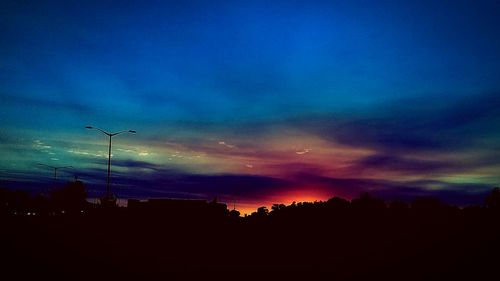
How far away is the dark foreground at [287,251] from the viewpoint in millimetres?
20750

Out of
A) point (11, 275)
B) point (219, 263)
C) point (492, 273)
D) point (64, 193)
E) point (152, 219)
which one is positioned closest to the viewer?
point (11, 275)

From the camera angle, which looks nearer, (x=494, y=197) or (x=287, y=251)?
(x=287, y=251)

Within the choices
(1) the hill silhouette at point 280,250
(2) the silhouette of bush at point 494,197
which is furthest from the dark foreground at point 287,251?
(2) the silhouette of bush at point 494,197

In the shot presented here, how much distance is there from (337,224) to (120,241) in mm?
19575

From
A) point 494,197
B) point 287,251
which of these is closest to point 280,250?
point 287,251

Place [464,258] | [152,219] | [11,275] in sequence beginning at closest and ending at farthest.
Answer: [11,275] → [464,258] → [152,219]

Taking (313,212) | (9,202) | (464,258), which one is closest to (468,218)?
(464,258)

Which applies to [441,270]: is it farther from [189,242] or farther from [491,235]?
[189,242]

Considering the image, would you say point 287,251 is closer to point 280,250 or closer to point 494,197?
point 280,250

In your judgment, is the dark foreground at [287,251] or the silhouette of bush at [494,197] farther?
the silhouette of bush at [494,197]

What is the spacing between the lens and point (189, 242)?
36969 millimetres

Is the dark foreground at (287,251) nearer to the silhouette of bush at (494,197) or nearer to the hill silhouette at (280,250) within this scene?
the hill silhouette at (280,250)

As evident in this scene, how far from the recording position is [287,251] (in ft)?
102

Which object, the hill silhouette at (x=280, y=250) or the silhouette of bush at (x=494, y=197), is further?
the silhouette of bush at (x=494, y=197)
